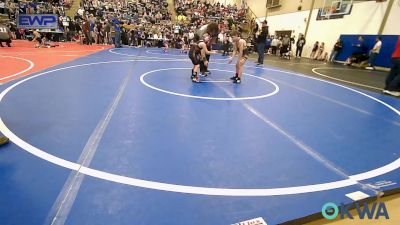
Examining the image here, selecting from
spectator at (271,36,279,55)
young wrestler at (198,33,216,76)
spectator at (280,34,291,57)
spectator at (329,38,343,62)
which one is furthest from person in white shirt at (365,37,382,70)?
young wrestler at (198,33,216,76)

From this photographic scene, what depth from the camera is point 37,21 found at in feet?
53.7

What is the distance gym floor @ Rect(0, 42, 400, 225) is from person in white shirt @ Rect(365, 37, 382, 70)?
9.57m

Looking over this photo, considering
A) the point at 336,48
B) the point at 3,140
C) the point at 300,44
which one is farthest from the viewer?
the point at 300,44

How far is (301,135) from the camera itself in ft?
11.8

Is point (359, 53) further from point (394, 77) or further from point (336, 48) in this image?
point (394, 77)

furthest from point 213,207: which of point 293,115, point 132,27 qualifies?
point 132,27

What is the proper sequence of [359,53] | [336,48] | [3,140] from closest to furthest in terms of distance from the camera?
[3,140] → [359,53] → [336,48]

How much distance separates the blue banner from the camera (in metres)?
16.1

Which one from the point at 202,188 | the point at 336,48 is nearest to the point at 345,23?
the point at 336,48

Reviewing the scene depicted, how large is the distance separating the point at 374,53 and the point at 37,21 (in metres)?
20.4

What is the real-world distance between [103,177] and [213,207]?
3.52 ft

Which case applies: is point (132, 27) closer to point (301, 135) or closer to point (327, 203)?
point (301, 135)

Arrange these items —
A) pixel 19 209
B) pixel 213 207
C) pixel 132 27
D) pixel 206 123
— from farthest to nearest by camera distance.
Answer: pixel 132 27
pixel 206 123
pixel 213 207
pixel 19 209

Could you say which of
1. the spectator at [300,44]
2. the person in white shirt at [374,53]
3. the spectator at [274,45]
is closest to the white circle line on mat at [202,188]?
the person in white shirt at [374,53]
